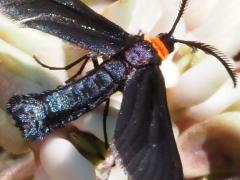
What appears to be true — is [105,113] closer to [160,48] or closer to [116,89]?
[116,89]

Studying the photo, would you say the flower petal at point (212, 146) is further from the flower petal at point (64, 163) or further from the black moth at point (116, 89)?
the flower petal at point (64, 163)

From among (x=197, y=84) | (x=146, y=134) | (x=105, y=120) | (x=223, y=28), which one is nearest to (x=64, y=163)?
(x=105, y=120)

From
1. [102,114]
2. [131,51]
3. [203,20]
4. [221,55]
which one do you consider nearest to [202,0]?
[203,20]

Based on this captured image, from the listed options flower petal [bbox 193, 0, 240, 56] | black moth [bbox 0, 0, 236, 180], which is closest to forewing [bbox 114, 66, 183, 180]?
black moth [bbox 0, 0, 236, 180]

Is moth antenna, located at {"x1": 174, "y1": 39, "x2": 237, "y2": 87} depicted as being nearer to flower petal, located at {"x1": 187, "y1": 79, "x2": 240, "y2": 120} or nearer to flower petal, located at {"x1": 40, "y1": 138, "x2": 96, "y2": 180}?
flower petal, located at {"x1": 187, "y1": 79, "x2": 240, "y2": 120}

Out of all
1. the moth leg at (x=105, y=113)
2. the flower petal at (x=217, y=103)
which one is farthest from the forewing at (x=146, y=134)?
the flower petal at (x=217, y=103)

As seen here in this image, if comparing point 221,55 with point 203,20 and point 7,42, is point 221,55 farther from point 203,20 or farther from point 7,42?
point 7,42
